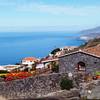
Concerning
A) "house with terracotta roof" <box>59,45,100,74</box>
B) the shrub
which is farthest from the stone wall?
the shrub

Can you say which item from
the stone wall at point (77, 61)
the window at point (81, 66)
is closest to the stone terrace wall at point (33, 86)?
the stone wall at point (77, 61)

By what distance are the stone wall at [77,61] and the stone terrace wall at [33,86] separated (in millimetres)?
3443

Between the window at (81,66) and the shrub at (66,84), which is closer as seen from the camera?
the shrub at (66,84)

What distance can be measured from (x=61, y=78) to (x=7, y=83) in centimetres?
372

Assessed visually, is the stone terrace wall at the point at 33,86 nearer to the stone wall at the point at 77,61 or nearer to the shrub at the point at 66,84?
the shrub at the point at 66,84

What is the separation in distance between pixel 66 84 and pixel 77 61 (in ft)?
14.6

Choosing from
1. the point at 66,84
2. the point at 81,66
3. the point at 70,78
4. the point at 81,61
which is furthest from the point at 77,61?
the point at 66,84

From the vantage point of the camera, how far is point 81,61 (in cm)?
3356

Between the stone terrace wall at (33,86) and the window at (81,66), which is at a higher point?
the window at (81,66)

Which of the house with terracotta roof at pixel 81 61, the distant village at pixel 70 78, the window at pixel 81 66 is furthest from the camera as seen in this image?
the window at pixel 81 66

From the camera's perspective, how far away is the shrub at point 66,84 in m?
29.2

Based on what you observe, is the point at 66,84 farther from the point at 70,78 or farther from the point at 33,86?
the point at 33,86

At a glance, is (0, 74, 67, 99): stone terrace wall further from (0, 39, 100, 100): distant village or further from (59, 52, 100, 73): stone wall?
(59, 52, 100, 73): stone wall

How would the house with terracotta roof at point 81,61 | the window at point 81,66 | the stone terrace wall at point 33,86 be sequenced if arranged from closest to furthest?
1. the stone terrace wall at point 33,86
2. the house with terracotta roof at point 81,61
3. the window at point 81,66
